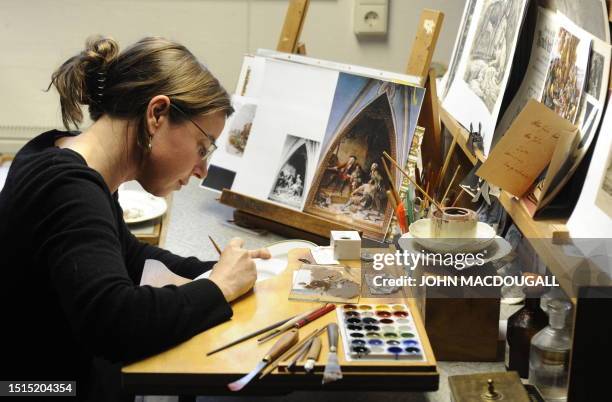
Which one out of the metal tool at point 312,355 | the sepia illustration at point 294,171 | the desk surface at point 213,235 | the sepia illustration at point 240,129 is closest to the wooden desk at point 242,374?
the metal tool at point 312,355

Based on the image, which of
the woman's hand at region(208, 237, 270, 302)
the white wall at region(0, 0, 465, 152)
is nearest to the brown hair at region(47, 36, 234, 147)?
the woman's hand at region(208, 237, 270, 302)

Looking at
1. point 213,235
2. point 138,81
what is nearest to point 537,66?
point 138,81

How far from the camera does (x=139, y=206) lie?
78.8 inches

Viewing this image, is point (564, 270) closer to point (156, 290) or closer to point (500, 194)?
point (500, 194)

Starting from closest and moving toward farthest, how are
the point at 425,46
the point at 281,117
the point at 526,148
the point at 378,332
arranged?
1. the point at 378,332
2. the point at 526,148
3. the point at 425,46
4. the point at 281,117

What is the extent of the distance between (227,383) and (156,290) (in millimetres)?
187

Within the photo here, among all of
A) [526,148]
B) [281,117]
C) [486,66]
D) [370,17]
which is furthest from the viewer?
[370,17]

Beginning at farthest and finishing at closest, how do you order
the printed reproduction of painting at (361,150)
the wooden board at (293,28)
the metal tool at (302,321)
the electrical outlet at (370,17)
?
the electrical outlet at (370,17) < the wooden board at (293,28) < the printed reproduction of painting at (361,150) < the metal tool at (302,321)

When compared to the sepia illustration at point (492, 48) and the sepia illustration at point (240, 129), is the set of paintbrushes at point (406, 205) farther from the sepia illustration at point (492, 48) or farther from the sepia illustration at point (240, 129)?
the sepia illustration at point (240, 129)

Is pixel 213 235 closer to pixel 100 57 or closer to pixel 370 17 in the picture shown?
pixel 100 57

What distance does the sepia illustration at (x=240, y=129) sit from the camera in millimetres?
2111

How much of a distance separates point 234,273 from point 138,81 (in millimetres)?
338

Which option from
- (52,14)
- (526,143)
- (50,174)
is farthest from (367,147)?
(52,14)

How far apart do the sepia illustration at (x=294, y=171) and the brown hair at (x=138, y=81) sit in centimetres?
64
